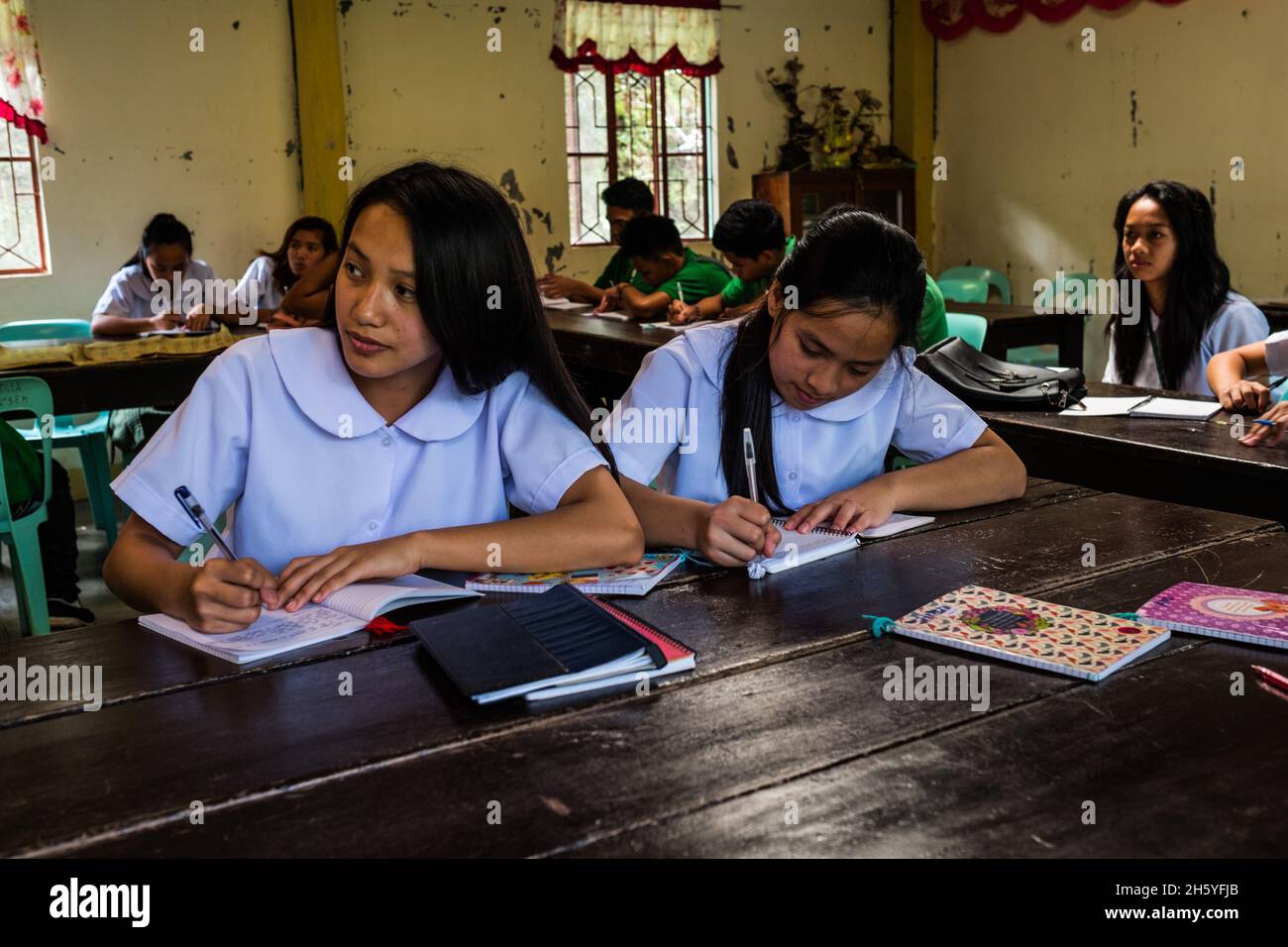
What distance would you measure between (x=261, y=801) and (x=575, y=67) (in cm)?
613

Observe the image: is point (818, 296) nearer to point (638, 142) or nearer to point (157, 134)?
point (157, 134)

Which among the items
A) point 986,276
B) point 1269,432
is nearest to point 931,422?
point 1269,432

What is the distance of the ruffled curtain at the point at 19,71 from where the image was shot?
5.12 metres

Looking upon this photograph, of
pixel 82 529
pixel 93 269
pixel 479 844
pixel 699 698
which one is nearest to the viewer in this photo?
pixel 479 844

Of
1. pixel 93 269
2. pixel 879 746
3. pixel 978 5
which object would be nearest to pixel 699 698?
pixel 879 746

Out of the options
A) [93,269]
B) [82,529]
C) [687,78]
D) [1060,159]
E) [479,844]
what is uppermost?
[687,78]

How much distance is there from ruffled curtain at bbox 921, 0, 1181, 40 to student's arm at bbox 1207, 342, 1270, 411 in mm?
3893

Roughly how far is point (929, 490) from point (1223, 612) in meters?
0.59

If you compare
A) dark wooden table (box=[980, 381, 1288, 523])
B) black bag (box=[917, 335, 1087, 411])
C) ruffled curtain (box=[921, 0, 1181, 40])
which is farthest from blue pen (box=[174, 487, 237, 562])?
ruffled curtain (box=[921, 0, 1181, 40])

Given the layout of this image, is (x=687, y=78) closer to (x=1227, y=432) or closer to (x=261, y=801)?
(x=1227, y=432)

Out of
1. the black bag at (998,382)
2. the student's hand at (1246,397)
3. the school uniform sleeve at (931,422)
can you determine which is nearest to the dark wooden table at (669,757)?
the school uniform sleeve at (931,422)

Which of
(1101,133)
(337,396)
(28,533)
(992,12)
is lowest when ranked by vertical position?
(28,533)

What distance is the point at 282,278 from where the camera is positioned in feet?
18.5

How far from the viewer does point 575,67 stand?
659 centimetres
